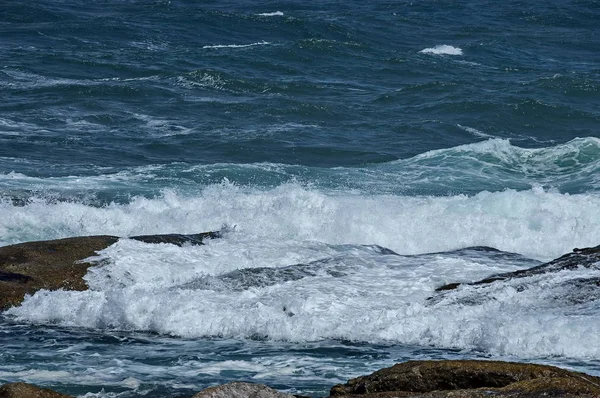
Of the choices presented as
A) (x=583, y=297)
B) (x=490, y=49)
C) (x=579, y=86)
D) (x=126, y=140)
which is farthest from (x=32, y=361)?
(x=490, y=49)

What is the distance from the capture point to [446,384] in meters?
7.12

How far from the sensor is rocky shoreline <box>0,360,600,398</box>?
21.3ft

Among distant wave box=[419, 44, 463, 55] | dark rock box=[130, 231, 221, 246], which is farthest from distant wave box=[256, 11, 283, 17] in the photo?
dark rock box=[130, 231, 221, 246]

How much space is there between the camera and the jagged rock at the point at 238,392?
6.51m

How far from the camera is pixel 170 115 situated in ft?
86.5

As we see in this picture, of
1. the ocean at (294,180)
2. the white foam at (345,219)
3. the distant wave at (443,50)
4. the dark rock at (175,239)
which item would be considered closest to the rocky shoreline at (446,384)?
the ocean at (294,180)

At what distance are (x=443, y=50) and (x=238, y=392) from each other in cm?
3063

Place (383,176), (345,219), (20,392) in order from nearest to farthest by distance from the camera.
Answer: (20,392), (345,219), (383,176)

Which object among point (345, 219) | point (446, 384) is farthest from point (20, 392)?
point (345, 219)

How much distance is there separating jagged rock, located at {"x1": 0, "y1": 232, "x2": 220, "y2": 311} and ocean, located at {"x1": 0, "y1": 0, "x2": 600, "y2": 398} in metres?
0.21

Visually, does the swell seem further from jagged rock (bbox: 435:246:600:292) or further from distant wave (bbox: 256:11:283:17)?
distant wave (bbox: 256:11:283:17)

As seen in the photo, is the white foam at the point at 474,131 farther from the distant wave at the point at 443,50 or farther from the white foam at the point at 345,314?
the white foam at the point at 345,314

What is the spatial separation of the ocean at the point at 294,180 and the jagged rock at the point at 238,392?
2241 millimetres

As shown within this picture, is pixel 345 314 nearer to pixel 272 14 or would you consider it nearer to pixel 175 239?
pixel 175 239
